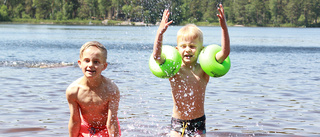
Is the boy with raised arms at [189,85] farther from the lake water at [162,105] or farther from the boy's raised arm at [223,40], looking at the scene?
the lake water at [162,105]

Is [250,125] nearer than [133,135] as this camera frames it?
No

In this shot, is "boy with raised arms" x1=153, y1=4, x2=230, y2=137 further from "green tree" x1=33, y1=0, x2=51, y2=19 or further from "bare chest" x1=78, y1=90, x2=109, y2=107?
"green tree" x1=33, y1=0, x2=51, y2=19

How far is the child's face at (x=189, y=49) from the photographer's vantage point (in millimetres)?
5406

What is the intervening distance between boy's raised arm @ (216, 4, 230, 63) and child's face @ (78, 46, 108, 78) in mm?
→ 1449

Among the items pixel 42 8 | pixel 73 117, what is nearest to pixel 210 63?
pixel 73 117

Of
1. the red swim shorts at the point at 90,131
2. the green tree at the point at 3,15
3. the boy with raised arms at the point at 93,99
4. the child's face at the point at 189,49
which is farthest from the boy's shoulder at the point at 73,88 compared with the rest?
the green tree at the point at 3,15

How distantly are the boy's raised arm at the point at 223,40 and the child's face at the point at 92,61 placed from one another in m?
1.45

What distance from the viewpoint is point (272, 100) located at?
11.9 metres

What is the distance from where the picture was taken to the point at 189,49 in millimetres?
5438

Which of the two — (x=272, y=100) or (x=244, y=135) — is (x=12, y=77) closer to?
(x=272, y=100)

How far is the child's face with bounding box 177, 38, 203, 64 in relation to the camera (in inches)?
213

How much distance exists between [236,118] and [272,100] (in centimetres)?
281

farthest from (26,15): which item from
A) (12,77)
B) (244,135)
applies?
(244,135)

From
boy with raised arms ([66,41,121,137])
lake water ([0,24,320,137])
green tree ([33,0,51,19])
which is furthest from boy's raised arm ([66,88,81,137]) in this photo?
green tree ([33,0,51,19])
